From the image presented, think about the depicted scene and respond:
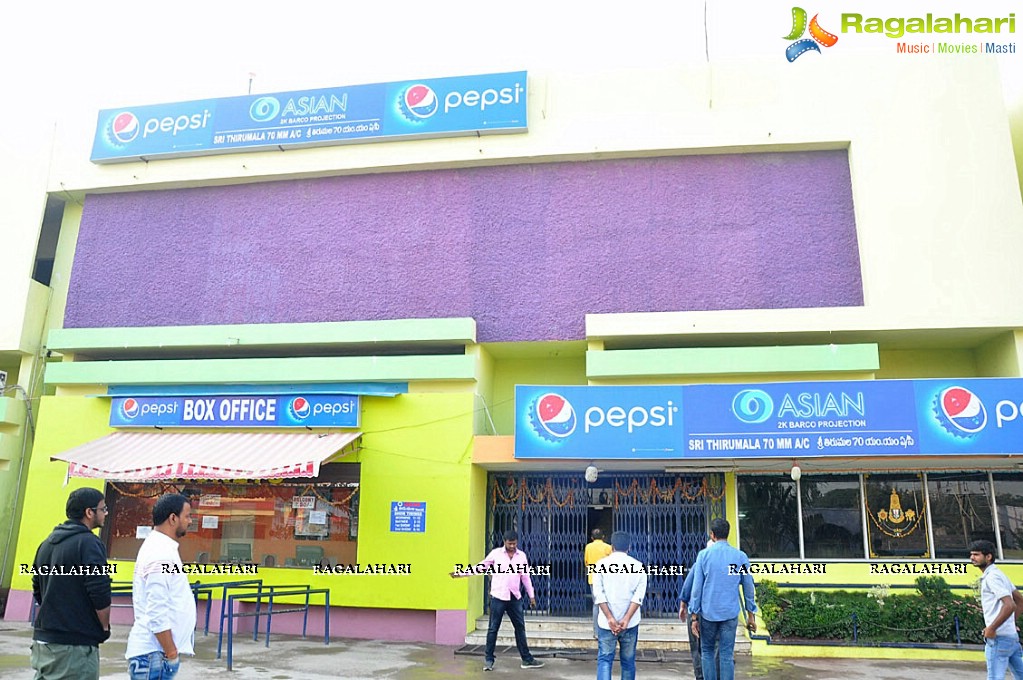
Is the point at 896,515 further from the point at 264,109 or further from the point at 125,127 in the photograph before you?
the point at 125,127

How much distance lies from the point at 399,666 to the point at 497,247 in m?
7.39

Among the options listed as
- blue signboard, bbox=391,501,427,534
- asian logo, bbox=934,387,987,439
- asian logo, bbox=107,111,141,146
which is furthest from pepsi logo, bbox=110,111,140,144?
asian logo, bbox=934,387,987,439

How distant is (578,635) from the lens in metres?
12.8

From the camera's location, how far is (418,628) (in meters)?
13.4

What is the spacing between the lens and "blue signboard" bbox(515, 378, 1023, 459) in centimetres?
1205

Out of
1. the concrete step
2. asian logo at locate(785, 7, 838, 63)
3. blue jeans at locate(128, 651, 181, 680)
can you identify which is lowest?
the concrete step

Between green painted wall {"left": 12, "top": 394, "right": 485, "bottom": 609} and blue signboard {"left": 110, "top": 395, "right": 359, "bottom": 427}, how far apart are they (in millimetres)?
548

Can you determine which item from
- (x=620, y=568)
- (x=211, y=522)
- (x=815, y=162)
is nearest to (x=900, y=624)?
(x=620, y=568)

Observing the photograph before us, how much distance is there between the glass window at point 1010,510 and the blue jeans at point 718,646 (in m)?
8.26

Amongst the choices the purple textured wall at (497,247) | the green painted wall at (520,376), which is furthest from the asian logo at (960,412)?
the green painted wall at (520,376)

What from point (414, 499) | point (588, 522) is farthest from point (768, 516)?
point (414, 499)

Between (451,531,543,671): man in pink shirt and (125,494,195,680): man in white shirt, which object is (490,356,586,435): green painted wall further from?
(125,494,195,680): man in white shirt

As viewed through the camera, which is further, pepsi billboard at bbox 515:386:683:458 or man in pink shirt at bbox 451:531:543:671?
pepsi billboard at bbox 515:386:683:458

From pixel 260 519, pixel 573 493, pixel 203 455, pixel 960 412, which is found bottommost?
pixel 260 519
